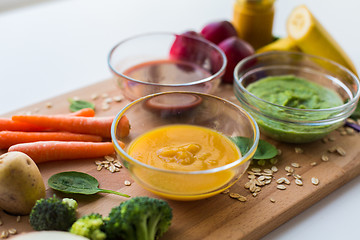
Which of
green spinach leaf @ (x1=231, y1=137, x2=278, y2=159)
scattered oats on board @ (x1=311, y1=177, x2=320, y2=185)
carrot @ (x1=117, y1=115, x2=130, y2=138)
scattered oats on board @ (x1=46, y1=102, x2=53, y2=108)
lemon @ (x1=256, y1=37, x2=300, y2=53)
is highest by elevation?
lemon @ (x1=256, y1=37, x2=300, y2=53)

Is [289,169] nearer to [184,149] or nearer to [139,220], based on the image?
[184,149]

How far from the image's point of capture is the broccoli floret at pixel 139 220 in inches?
71.9

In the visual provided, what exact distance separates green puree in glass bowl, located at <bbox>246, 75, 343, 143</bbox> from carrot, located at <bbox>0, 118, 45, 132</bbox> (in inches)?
47.6

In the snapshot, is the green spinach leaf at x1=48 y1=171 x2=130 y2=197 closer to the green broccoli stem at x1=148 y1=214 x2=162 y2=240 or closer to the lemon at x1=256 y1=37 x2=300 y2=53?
the green broccoli stem at x1=148 y1=214 x2=162 y2=240

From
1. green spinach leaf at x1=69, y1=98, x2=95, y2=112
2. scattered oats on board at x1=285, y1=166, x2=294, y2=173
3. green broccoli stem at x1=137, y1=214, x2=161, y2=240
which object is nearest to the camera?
green broccoli stem at x1=137, y1=214, x2=161, y2=240

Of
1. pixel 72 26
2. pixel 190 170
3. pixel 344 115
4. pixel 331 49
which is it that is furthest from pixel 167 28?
pixel 190 170

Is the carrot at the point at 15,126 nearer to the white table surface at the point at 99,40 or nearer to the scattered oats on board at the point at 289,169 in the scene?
the white table surface at the point at 99,40

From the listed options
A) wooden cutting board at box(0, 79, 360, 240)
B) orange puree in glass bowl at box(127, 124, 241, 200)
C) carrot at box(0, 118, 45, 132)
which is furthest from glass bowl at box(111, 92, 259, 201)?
carrot at box(0, 118, 45, 132)

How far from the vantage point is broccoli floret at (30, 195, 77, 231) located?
1.89 metres

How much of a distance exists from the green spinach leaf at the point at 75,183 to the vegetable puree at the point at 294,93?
3.60ft

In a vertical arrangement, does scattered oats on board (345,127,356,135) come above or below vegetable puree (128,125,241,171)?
below

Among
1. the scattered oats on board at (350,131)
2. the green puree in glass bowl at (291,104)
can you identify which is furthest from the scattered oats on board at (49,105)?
the scattered oats on board at (350,131)

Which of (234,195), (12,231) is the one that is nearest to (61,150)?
(12,231)

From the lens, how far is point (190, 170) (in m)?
2.08
